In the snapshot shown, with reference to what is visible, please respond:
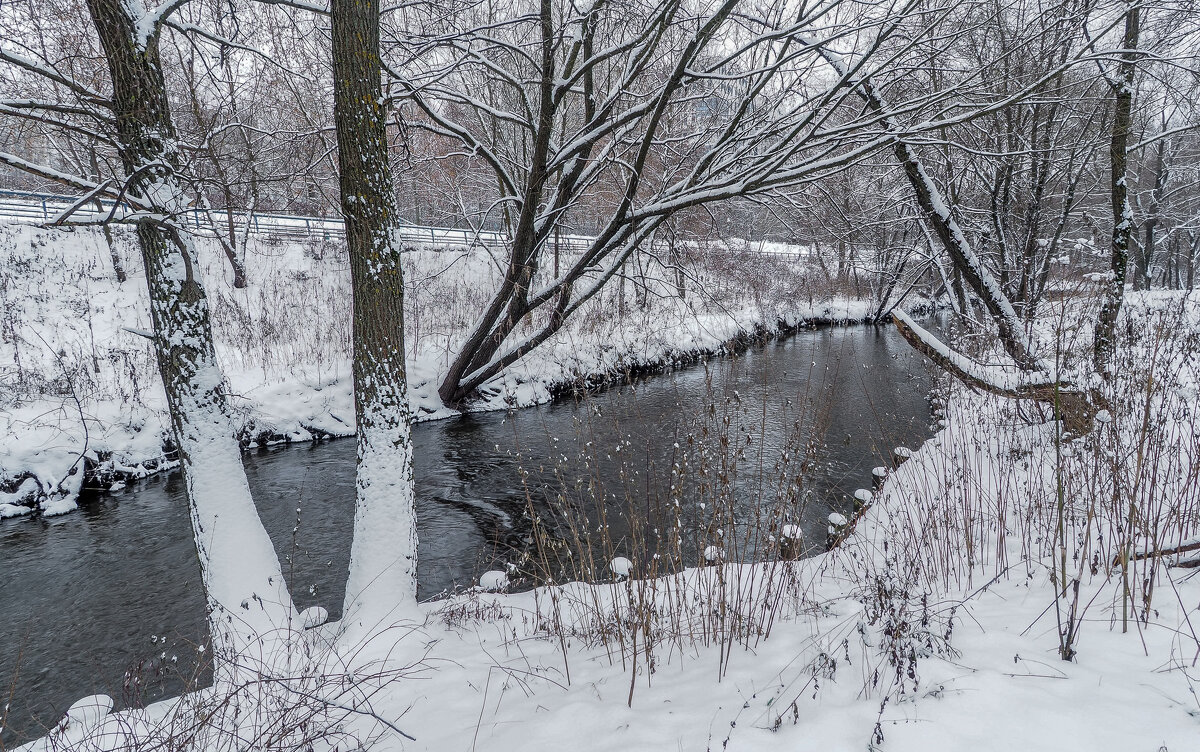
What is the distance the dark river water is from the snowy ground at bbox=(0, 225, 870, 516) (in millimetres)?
560

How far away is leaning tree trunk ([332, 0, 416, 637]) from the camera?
366cm

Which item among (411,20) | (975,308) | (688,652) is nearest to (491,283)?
(411,20)

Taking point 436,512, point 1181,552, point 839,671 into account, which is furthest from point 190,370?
point 1181,552

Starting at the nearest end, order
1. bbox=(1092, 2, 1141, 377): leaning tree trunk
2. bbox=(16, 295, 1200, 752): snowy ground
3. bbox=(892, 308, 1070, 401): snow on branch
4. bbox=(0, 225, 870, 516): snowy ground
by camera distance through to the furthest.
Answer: bbox=(16, 295, 1200, 752): snowy ground → bbox=(892, 308, 1070, 401): snow on branch → bbox=(1092, 2, 1141, 377): leaning tree trunk → bbox=(0, 225, 870, 516): snowy ground

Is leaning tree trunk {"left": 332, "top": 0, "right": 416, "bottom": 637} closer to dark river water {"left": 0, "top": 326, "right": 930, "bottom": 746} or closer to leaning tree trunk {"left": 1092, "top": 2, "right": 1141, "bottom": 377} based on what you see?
dark river water {"left": 0, "top": 326, "right": 930, "bottom": 746}

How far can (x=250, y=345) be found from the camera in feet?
35.6

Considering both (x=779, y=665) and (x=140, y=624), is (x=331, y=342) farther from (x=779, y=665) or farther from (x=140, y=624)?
(x=779, y=665)

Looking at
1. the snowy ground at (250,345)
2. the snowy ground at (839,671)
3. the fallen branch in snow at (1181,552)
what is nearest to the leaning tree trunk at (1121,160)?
the snowy ground at (839,671)

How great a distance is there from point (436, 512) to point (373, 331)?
3.33m

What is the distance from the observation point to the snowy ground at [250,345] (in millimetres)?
6961

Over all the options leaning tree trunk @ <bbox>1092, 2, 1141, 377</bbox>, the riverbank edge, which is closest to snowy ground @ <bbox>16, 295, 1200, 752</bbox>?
the riverbank edge

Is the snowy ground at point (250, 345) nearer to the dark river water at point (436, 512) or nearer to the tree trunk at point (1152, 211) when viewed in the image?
the dark river water at point (436, 512)

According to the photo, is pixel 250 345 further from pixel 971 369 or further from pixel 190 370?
pixel 971 369

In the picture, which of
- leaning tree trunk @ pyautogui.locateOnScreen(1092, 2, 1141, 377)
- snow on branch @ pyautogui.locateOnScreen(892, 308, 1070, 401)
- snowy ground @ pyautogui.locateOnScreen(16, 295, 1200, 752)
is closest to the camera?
snowy ground @ pyautogui.locateOnScreen(16, 295, 1200, 752)
